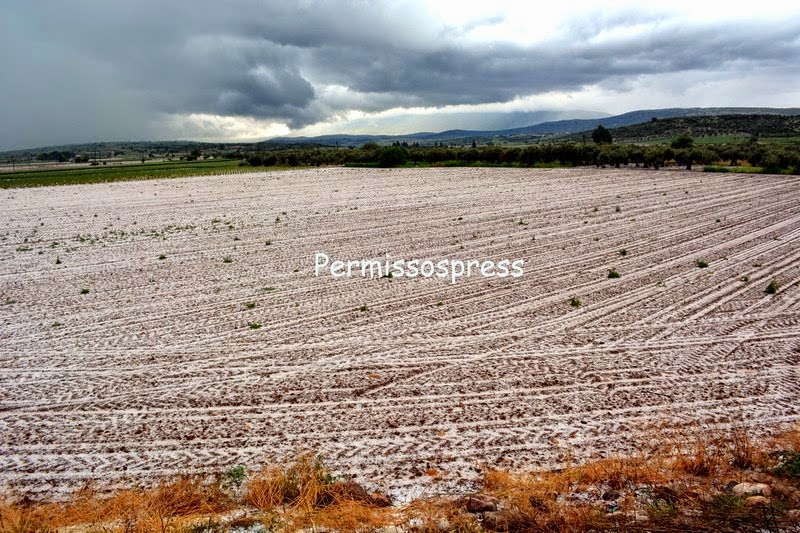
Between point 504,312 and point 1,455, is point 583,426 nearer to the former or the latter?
point 504,312

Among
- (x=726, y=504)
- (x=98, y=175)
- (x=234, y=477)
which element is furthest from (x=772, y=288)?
(x=98, y=175)

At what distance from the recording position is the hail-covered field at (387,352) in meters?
7.05

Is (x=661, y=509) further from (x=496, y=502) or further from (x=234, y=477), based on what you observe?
(x=234, y=477)

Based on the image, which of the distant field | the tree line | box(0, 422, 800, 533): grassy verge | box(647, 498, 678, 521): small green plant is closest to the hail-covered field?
box(0, 422, 800, 533): grassy verge

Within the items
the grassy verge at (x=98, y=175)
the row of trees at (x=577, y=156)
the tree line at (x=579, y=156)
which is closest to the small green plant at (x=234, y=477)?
the tree line at (x=579, y=156)

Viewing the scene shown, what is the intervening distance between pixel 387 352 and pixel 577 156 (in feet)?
216

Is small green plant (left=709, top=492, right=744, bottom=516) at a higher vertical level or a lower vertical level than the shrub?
lower

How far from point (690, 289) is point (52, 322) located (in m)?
16.2

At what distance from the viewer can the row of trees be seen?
55375mm

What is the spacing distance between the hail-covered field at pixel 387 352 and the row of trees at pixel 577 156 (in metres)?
40.6

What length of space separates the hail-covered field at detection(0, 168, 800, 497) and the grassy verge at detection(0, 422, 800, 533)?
1.37 feet

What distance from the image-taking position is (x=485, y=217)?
1067 inches

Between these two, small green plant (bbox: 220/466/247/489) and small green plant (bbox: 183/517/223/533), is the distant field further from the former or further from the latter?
small green plant (bbox: 183/517/223/533)

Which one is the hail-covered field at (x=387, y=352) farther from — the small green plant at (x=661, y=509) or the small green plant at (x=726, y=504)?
the small green plant at (x=726, y=504)
